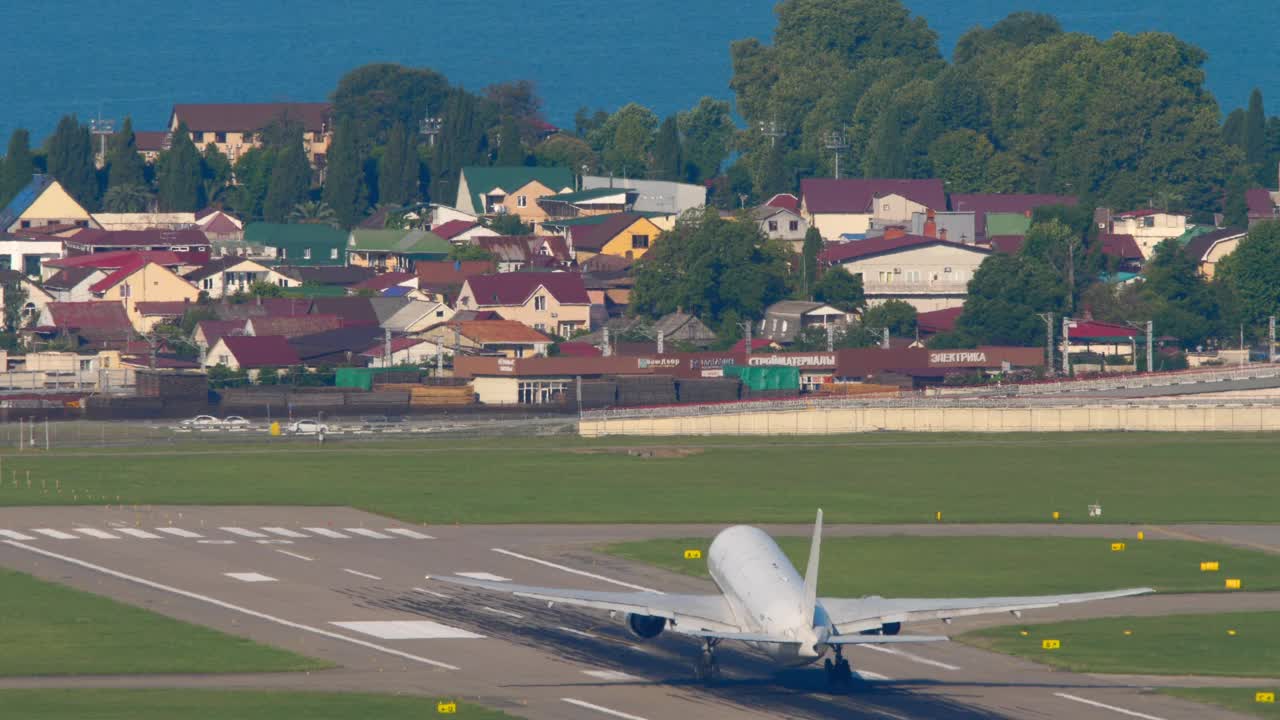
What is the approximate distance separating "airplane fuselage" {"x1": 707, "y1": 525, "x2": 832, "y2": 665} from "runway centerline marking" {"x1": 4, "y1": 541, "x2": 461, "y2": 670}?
358 inches

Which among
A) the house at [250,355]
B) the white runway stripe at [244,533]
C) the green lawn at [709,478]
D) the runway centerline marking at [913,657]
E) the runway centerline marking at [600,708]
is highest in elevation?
the house at [250,355]

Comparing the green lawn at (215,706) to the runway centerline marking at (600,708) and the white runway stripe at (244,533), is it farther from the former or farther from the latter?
the white runway stripe at (244,533)

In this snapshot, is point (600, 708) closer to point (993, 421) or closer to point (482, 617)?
point (482, 617)

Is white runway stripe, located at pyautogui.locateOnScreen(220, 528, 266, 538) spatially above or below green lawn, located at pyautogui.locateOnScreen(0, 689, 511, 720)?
above

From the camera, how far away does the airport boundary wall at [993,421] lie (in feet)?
517

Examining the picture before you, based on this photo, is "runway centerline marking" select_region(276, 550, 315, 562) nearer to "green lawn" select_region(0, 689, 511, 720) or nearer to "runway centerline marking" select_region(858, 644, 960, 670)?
"green lawn" select_region(0, 689, 511, 720)

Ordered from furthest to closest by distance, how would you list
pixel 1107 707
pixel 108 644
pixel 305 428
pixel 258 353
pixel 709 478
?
pixel 258 353
pixel 305 428
pixel 709 478
pixel 108 644
pixel 1107 707

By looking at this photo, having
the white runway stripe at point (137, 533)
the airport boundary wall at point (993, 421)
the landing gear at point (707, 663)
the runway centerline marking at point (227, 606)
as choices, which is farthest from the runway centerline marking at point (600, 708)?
the airport boundary wall at point (993, 421)

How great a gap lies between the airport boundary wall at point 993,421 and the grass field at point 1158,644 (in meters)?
81.9

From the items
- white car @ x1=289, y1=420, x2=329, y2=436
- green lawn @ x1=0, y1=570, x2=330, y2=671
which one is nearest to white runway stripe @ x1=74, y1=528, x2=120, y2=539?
green lawn @ x1=0, y1=570, x2=330, y2=671

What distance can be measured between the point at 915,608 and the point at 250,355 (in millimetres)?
144906

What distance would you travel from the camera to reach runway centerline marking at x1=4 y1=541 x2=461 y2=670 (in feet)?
221

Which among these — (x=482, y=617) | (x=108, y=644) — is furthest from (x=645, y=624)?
(x=108, y=644)

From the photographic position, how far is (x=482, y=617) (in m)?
74.6
